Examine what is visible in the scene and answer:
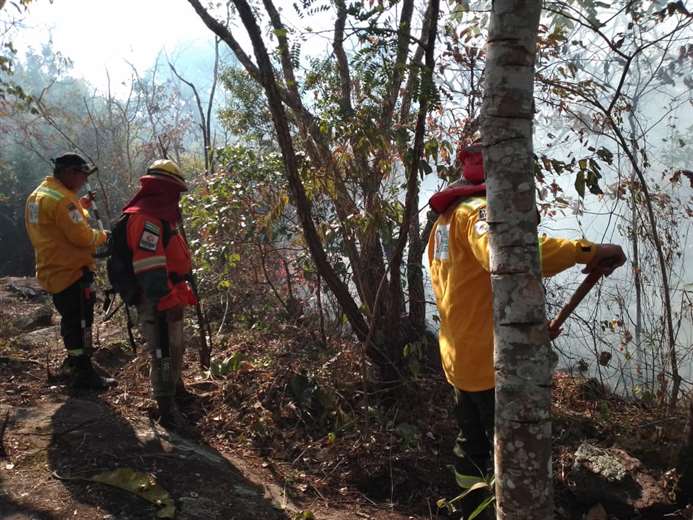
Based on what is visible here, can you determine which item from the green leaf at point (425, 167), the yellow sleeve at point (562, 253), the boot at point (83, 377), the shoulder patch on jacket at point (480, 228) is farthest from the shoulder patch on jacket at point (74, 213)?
the yellow sleeve at point (562, 253)

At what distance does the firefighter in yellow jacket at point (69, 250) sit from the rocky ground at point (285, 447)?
372 millimetres

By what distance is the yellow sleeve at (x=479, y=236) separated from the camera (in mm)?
2082

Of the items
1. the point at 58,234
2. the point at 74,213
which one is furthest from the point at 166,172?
the point at 58,234

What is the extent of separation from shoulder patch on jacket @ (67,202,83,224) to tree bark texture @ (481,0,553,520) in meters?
3.48

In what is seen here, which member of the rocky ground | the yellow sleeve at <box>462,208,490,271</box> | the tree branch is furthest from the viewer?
the tree branch

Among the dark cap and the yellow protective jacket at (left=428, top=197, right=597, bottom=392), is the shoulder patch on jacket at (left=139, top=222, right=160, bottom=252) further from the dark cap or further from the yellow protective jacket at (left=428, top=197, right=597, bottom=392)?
the yellow protective jacket at (left=428, top=197, right=597, bottom=392)

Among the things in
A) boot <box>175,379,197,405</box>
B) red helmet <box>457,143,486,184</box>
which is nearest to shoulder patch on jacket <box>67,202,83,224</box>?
boot <box>175,379,197,405</box>

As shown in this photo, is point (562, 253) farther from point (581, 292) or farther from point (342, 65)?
point (342, 65)

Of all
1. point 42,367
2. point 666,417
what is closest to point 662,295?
point 666,417

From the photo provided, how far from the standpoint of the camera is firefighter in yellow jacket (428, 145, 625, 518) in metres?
2.46

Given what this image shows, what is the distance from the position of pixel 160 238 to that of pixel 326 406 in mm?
1689

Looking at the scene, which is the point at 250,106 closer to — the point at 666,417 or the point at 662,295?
the point at 662,295

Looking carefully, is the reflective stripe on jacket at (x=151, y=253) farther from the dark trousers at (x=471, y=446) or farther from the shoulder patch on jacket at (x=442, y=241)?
the dark trousers at (x=471, y=446)

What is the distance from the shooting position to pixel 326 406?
407 cm
